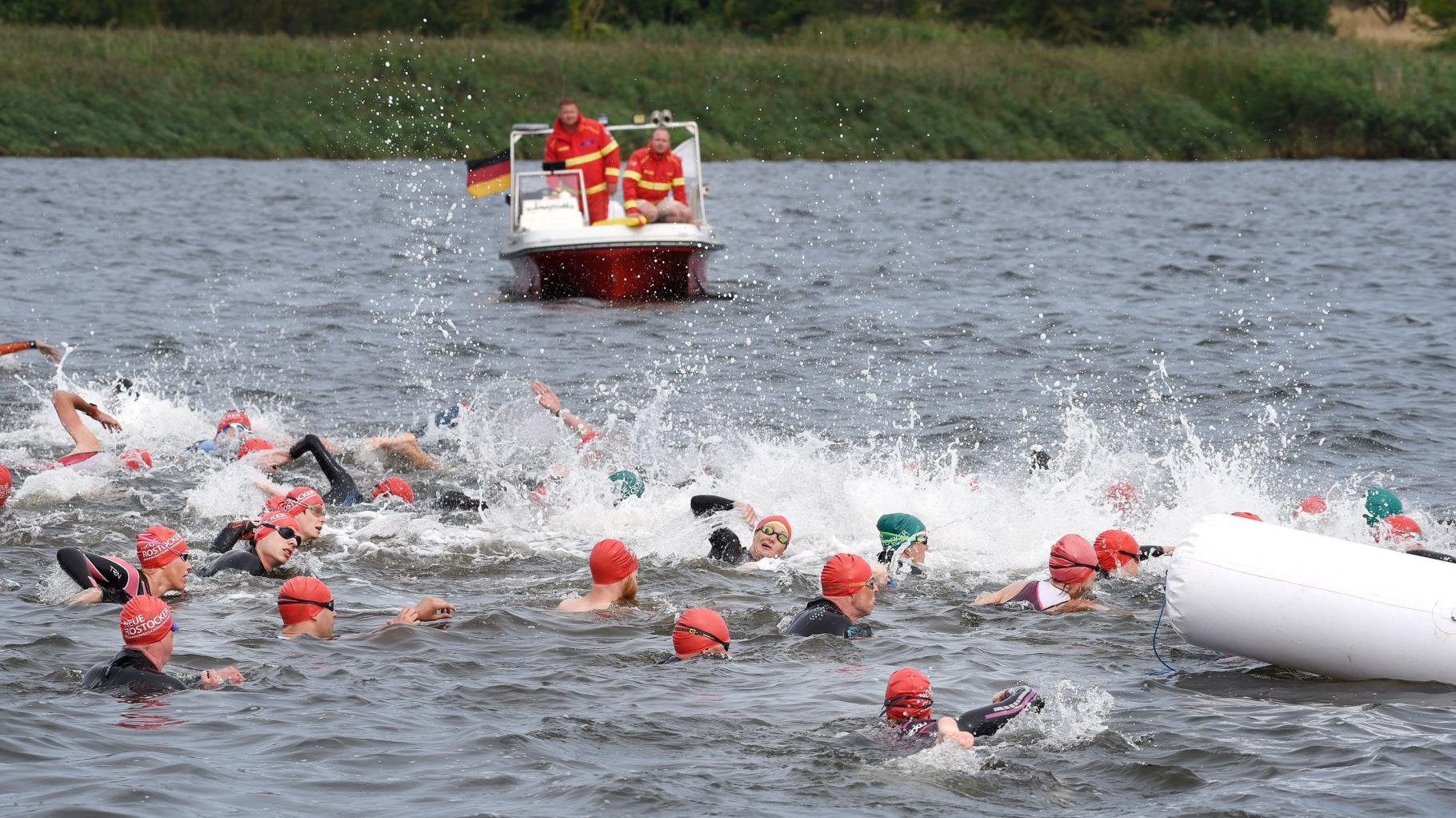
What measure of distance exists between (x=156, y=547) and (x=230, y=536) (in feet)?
4.29

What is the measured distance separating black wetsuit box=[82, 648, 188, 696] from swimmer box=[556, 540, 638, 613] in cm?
264

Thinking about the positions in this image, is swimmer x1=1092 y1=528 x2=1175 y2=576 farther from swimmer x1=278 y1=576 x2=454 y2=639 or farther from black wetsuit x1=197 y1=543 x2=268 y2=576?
black wetsuit x1=197 y1=543 x2=268 y2=576

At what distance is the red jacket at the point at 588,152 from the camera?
2247cm

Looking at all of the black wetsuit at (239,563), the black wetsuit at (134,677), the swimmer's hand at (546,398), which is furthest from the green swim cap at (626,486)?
the black wetsuit at (134,677)

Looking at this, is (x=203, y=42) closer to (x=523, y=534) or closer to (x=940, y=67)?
(x=940, y=67)

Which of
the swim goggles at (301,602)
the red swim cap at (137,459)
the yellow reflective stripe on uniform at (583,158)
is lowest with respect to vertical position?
the swim goggles at (301,602)

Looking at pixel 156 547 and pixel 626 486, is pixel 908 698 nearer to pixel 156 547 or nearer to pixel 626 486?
pixel 156 547

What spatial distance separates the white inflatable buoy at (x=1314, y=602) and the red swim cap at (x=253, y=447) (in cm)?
814

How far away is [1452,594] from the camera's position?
8.46 m

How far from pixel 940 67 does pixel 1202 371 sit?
3207 centimetres

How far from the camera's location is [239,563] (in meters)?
Result: 11.0

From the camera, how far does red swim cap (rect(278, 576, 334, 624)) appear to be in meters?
9.62

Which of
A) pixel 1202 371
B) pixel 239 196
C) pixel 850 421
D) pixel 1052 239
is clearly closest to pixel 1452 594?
pixel 850 421

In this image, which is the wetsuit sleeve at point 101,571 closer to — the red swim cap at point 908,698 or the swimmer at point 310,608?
the swimmer at point 310,608
